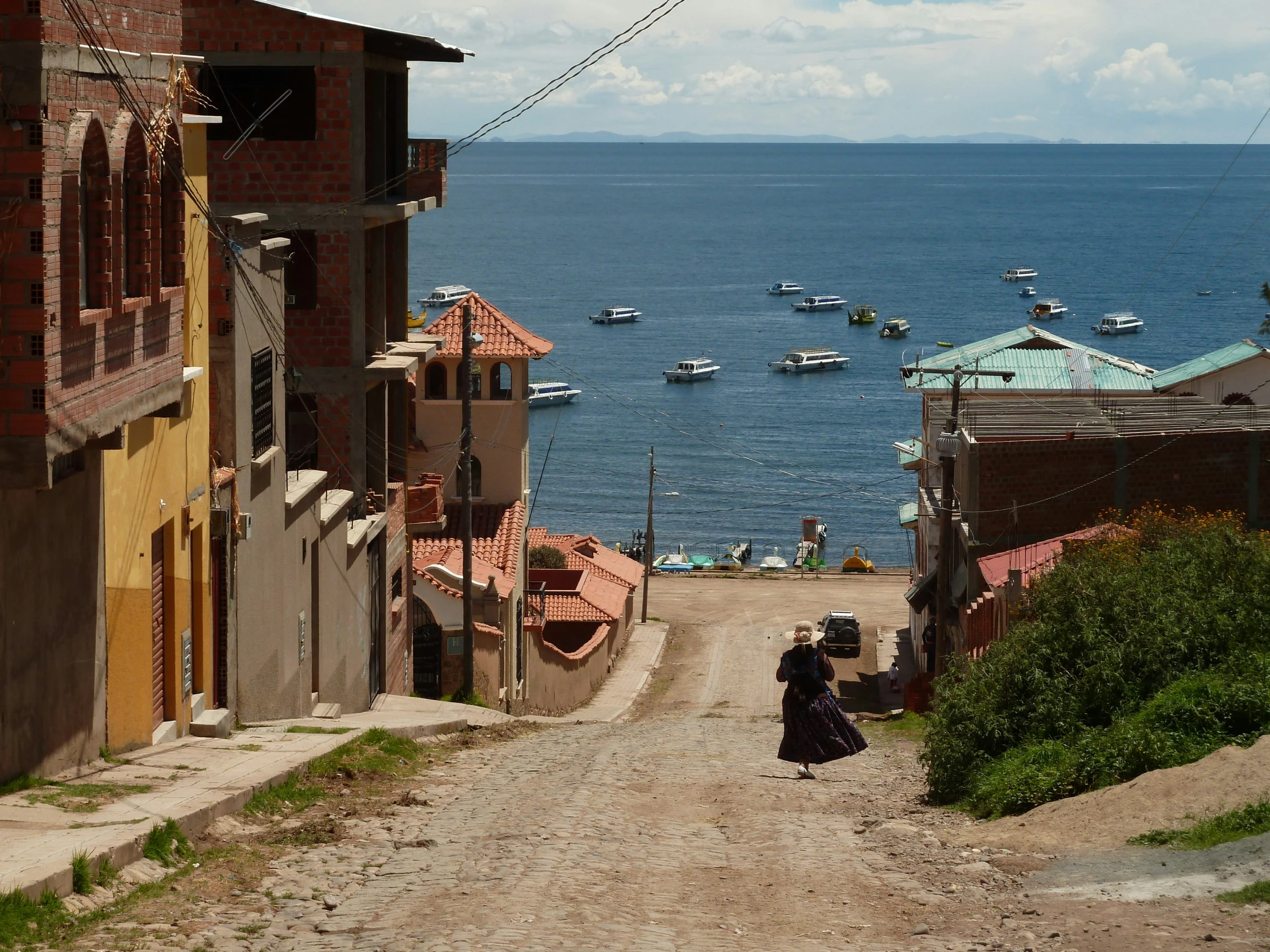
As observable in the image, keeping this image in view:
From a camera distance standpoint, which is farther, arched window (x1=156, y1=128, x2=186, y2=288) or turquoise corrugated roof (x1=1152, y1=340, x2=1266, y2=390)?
turquoise corrugated roof (x1=1152, y1=340, x2=1266, y2=390)

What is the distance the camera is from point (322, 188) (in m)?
24.9

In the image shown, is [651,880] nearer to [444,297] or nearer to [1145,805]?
[1145,805]

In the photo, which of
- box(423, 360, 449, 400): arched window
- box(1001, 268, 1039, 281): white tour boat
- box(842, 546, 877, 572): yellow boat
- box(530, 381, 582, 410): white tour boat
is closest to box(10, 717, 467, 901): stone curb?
box(423, 360, 449, 400): arched window

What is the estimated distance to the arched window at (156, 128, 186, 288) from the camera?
14.0 metres

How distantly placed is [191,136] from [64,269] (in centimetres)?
477

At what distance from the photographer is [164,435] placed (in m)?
14.5

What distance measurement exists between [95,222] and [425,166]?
15.9 m

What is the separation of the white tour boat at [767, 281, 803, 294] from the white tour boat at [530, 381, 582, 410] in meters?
68.3

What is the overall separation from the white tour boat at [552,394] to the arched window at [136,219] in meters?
105

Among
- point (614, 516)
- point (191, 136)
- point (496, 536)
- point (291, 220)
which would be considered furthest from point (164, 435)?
point (614, 516)

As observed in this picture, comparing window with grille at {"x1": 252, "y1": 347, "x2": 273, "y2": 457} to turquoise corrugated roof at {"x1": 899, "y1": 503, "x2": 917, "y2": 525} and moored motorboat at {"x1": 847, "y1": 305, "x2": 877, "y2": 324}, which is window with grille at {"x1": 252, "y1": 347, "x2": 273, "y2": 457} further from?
moored motorboat at {"x1": 847, "y1": 305, "x2": 877, "y2": 324}

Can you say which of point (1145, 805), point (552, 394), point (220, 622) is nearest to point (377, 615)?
point (220, 622)

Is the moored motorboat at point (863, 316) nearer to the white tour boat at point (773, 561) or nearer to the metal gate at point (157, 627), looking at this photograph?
the white tour boat at point (773, 561)

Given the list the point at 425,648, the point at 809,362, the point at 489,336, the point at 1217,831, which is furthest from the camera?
the point at 809,362
